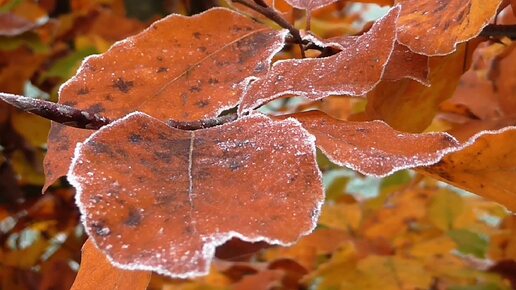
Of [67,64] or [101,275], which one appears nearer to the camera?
[101,275]

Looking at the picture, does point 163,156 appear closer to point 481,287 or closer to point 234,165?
point 234,165

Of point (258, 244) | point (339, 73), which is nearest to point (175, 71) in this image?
point (339, 73)

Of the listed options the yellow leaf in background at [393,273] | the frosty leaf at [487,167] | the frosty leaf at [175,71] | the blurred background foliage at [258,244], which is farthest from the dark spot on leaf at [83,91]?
the yellow leaf in background at [393,273]

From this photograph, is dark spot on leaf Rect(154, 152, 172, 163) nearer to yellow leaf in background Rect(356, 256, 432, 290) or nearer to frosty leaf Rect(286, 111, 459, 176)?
frosty leaf Rect(286, 111, 459, 176)

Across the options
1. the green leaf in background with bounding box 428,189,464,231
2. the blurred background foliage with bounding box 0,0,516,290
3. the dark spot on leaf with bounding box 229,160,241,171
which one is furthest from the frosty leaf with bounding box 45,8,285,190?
the green leaf in background with bounding box 428,189,464,231

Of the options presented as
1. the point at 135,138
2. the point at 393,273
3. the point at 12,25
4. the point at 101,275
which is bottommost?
the point at 393,273

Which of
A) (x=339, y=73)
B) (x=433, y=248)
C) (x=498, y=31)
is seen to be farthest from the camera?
(x=433, y=248)

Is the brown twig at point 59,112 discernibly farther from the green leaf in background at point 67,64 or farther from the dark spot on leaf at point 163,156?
the green leaf in background at point 67,64
